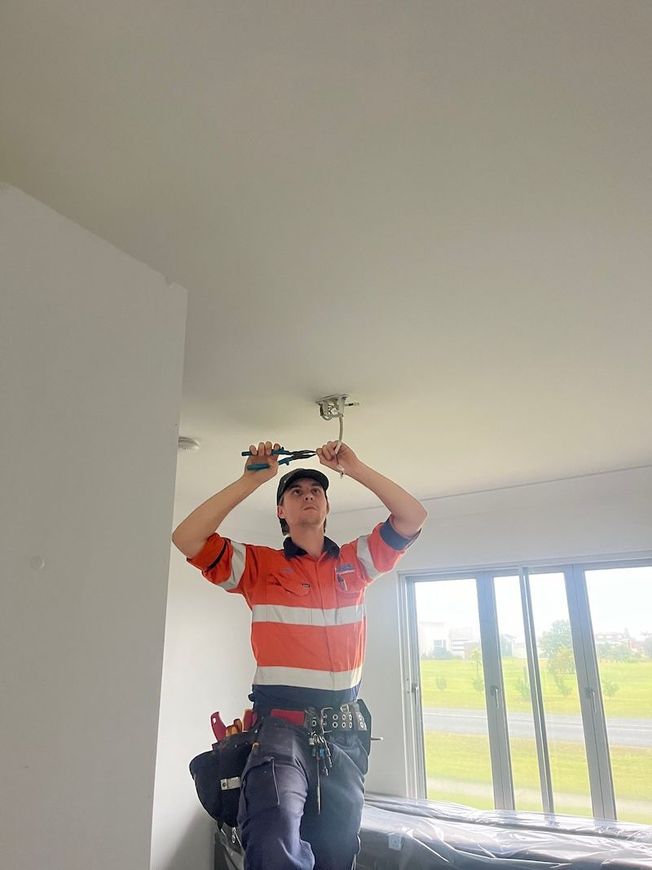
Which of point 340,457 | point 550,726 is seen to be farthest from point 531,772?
point 340,457

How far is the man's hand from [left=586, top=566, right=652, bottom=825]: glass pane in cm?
267

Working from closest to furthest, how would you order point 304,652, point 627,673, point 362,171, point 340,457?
point 362,171, point 304,652, point 340,457, point 627,673

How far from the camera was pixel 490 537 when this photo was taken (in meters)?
4.08

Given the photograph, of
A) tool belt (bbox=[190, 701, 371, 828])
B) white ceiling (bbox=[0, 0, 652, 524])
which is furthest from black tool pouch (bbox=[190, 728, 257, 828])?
white ceiling (bbox=[0, 0, 652, 524])

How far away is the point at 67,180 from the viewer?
1283 mm

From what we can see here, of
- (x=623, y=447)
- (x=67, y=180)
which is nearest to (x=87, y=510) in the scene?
(x=67, y=180)

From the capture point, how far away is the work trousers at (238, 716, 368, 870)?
1.29 meters

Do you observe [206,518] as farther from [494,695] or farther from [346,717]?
[494,695]

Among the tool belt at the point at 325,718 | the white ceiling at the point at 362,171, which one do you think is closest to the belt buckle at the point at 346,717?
the tool belt at the point at 325,718

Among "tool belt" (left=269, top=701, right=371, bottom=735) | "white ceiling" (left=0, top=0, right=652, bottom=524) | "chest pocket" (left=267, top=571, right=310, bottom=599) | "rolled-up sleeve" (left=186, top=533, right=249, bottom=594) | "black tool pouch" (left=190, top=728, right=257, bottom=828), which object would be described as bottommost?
"black tool pouch" (left=190, top=728, right=257, bottom=828)

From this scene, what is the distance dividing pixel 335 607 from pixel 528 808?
9.30 feet

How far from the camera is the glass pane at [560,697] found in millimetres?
3553

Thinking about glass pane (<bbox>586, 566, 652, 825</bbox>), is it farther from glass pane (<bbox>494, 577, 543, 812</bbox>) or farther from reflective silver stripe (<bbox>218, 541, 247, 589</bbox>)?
reflective silver stripe (<bbox>218, 541, 247, 589</bbox>)

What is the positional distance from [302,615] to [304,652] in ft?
0.30
